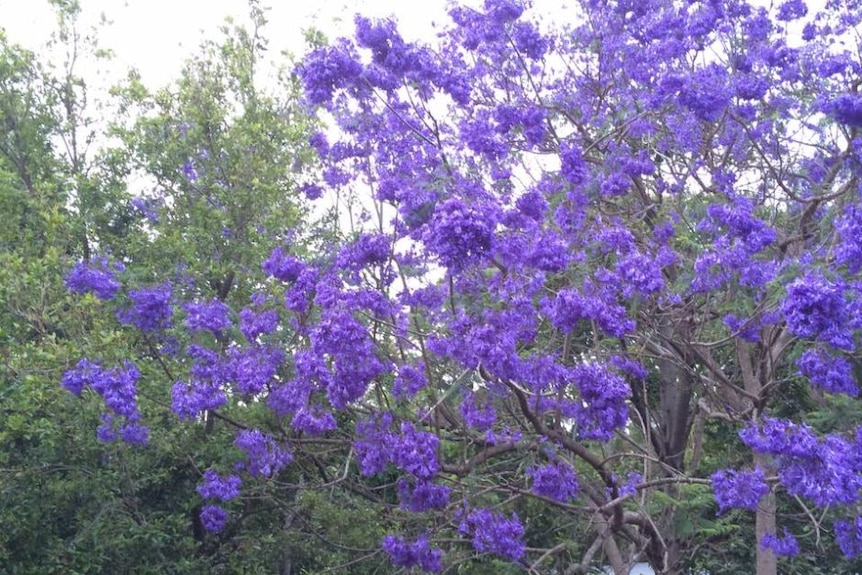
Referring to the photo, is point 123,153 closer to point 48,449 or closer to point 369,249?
point 48,449

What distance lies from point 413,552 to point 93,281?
263cm

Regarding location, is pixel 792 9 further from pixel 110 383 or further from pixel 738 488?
pixel 110 383

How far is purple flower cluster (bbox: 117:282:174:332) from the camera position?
602cm

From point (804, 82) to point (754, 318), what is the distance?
2507 millimetres

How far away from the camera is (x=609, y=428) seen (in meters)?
5.24

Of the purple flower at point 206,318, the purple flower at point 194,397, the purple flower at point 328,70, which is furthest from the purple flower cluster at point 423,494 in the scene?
the purple flower at point 328,70

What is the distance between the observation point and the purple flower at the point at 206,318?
6043 millimetres

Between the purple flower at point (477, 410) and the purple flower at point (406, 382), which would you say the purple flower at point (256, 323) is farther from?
the purple flower at point (477, 410)

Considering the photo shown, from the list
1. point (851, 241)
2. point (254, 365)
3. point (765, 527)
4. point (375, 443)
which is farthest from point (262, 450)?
point (765, 527)

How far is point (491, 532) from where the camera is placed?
19.4 feet

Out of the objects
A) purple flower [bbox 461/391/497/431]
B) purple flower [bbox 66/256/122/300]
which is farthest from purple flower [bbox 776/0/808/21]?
purple flower [bbox 66/256/122/300]

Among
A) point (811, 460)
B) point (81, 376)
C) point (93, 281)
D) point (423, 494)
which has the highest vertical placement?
point (93, 281)

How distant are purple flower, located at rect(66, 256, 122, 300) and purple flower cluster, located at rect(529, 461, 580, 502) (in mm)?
2896

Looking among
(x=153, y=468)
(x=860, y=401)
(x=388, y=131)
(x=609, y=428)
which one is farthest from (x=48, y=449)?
(x=860, y=401)
